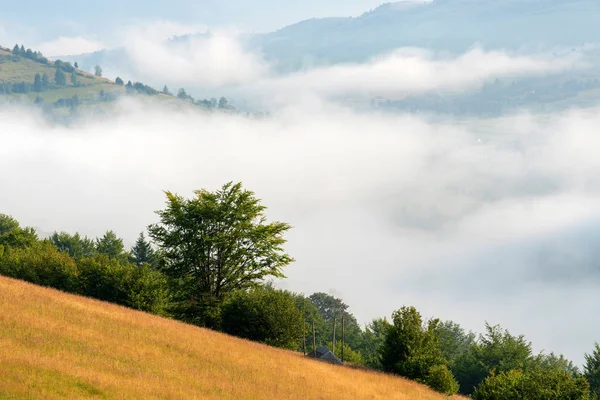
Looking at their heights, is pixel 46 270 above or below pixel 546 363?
above

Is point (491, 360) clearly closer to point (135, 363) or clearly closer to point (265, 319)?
point (265, 319)

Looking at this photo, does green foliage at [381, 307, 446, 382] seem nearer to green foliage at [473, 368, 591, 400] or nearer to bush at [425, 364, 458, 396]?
bush at [425, 364, 458, 396]

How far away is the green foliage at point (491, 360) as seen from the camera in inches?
3105

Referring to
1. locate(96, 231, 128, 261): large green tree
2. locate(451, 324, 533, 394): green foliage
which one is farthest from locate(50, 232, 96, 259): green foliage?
locate(451, 324, 533, 394): green foliage

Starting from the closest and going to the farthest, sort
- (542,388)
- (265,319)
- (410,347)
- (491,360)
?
1. (542,388)
2. (410,347)
3. (265,319)
4. (491,360)

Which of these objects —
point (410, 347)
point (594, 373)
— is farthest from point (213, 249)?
point (594, 373)

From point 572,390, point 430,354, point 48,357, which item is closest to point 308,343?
point 430,354

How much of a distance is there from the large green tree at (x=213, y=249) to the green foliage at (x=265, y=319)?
4.07 metres

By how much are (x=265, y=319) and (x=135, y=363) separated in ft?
73.5

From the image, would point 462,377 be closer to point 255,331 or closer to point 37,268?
point 255,331

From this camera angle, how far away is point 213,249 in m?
54.0

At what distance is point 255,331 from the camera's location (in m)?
48.5

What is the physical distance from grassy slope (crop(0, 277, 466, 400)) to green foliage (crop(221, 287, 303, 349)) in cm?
770

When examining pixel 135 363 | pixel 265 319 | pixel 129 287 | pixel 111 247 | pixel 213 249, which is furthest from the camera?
pixel 111 247
